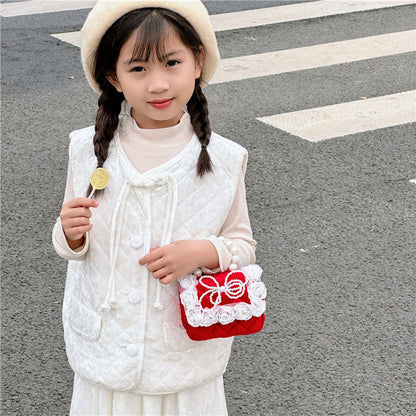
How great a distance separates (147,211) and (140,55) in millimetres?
403

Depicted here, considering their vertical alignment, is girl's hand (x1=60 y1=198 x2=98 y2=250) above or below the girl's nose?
below

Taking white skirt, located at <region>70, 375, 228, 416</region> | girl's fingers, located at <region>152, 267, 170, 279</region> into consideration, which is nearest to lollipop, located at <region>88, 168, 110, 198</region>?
girl's fingers, located at <region>152, 267, 170, 279</region>

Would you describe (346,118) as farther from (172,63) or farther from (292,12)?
(172,63)

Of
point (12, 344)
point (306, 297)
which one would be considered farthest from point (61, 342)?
point (306, 297)

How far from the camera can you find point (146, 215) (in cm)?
222

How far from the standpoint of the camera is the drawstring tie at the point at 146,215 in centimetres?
222

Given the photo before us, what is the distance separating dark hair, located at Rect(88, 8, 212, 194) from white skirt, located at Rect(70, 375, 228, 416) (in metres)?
0.63

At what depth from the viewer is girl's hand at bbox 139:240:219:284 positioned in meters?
2.16

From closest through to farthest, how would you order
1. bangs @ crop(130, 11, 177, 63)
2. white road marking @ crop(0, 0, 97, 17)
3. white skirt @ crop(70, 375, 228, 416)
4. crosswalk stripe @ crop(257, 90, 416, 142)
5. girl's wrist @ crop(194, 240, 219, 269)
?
bangs @ crop(130, 11, 177, 63) < girl's wrist @ crop(194, 240, 219, 269) < white skirt @ crop(70, 375, 228, 416) < crosswalk stripe @ crop(257, 90, 416, 142) < white road marking @ crop(0, 0, 97, 17)

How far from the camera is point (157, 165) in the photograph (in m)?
2.26

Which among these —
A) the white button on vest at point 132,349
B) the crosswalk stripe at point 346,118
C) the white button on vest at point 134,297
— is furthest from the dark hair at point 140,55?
the crosswalk stripe at point 346,118

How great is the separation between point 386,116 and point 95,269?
14.5 feet

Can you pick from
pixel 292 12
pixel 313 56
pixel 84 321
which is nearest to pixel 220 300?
pixel 84 321

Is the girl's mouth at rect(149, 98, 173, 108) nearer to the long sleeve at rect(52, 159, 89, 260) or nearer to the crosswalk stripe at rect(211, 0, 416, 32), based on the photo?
the long sleeve at rect(52, 159, 89, 260)
